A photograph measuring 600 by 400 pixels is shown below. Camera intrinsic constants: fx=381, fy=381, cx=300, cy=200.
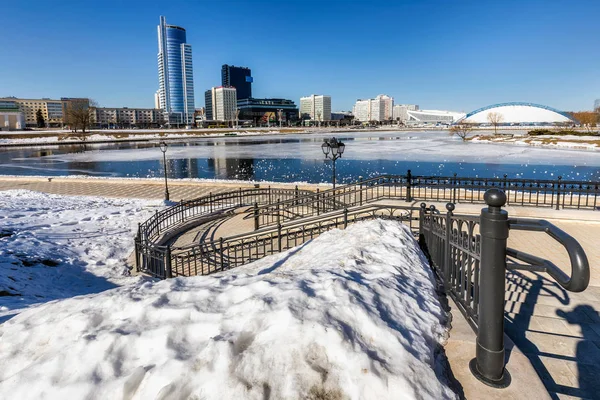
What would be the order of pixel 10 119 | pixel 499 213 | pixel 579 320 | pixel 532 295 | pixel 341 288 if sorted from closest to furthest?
1. pixel 499 213
2. pixel 341 288
3. pixel 579 320
4. pixel 532 295
5. pixel 10 119

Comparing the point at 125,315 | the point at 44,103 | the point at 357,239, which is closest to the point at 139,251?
the point at 357,239

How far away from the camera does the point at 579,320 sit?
15.8 feet

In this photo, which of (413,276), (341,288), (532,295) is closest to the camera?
(341,288)

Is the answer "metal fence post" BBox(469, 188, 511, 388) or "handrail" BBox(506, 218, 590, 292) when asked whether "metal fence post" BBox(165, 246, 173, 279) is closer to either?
"metal fence post" BBox(469, 188, 511, 388)

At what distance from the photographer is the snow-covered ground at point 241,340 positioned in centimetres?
248

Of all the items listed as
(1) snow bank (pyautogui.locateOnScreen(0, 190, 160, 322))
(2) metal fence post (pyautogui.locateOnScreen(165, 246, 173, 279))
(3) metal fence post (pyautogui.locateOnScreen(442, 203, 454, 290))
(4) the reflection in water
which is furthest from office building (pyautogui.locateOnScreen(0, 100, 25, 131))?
(3) metal fence post (pyautogui.locateOnScreen(442, 203, 454, 290))

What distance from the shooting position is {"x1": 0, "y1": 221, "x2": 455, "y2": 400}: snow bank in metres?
2.48

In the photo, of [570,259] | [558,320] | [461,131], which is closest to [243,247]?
[558,320]

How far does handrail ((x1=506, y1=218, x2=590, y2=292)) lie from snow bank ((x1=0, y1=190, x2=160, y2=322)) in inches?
216

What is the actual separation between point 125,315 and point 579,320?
530cm

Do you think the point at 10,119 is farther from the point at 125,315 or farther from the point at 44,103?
the point at 125,315

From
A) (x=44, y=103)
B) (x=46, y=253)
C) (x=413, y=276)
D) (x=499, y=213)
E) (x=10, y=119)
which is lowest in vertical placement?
(x=46, y=253)

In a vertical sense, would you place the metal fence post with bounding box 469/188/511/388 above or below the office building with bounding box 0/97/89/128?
below

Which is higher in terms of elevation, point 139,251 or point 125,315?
point 125,315
